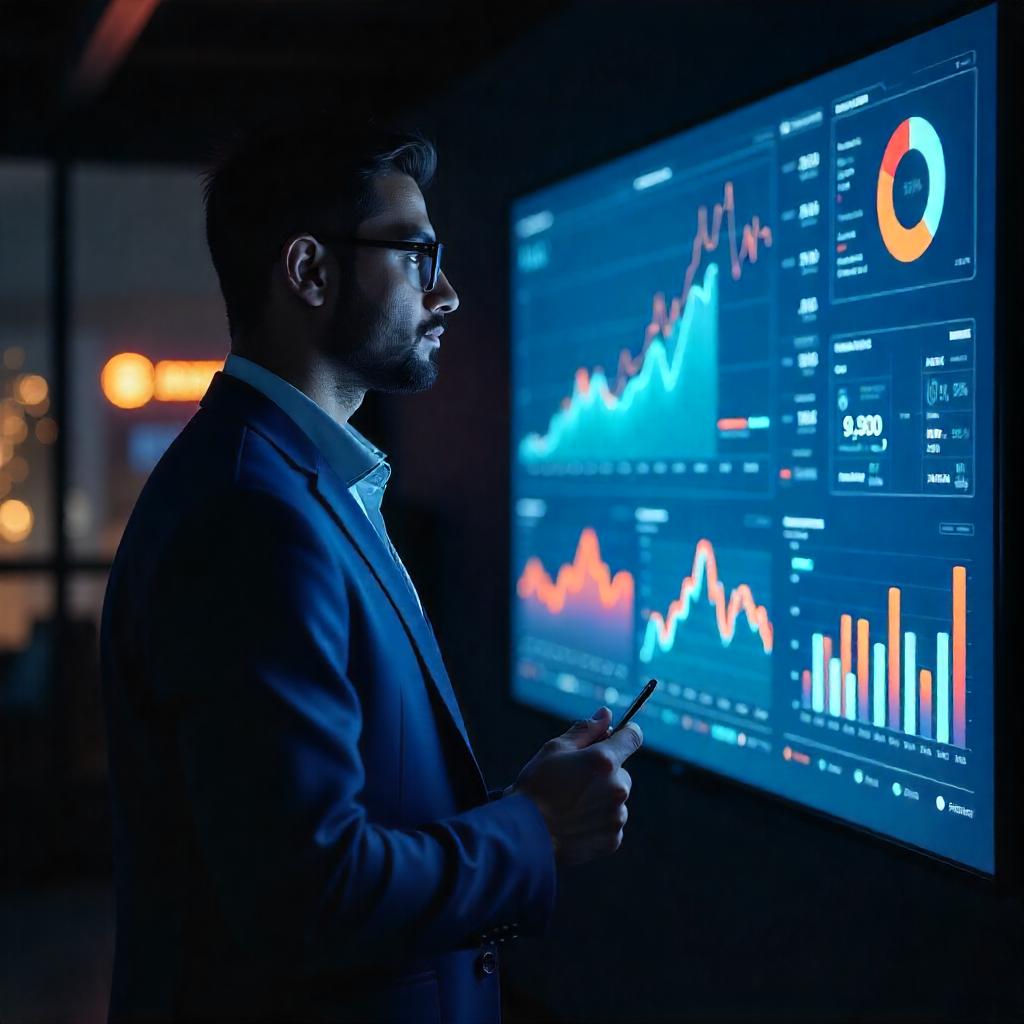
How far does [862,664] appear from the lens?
2.00 m

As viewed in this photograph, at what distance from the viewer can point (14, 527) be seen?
16.7 feet

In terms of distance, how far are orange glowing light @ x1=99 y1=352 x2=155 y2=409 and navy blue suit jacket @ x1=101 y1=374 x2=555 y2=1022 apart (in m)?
4.38

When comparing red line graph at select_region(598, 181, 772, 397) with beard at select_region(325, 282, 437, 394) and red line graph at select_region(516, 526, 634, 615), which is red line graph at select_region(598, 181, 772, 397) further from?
beard at select_region(325, 282, 437, 394)

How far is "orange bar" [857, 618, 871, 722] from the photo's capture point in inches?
78.4

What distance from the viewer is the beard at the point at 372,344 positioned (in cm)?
134

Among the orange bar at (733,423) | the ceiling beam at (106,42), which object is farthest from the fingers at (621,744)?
the ceiling beam at (106,42)

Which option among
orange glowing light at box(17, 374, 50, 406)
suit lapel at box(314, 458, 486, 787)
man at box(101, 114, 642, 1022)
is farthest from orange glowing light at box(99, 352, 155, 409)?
suit lapel at box(314, 458, 486, 787)

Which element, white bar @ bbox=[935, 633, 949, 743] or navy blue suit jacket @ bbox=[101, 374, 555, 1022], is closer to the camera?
navy blue suit jacket @ bbox=[101, 374, 555, 1022]

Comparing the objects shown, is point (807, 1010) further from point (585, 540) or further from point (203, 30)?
point (203, 30)

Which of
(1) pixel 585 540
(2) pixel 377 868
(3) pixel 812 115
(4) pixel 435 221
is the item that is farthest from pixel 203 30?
(2) pixel 377 868

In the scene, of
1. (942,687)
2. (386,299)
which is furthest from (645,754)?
(386,299)

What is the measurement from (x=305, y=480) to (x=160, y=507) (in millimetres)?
137

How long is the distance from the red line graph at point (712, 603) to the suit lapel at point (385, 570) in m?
1.11

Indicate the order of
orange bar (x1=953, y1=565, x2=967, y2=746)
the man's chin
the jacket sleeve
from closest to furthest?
the jacket sleeve → the man's chin → orange bar (x1=953, y1=565, x2=967, y2=746)
